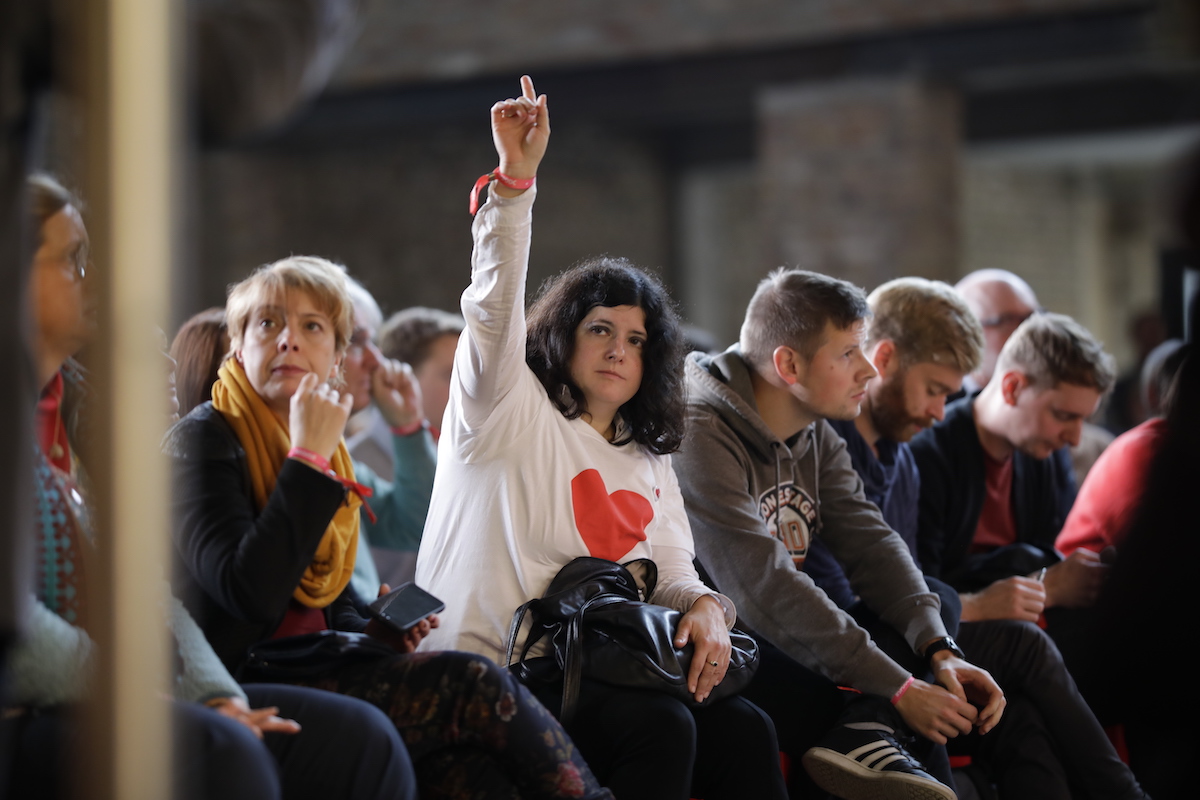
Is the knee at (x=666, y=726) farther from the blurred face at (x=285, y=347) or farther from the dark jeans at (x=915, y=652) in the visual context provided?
the blurred face at (x=285, y=347)

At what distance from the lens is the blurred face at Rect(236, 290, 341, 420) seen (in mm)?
2018

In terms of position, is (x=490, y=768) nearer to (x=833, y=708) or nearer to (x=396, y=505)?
(x=833, y=708)

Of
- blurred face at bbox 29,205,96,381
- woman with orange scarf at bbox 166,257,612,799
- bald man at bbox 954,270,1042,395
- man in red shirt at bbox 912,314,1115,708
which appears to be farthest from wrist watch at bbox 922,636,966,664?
blurred face at bbox 29,205,96,381

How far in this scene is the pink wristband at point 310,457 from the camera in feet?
5.86

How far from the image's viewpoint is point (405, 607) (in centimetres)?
186

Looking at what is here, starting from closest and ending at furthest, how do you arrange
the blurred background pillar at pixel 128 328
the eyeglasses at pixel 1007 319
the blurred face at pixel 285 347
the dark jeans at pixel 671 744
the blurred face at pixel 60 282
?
the blurred background pillar at pixel 128 328 < the blurred face at pixel 60 282 < the dark jeans at pixel 671 744 < the blurred face at pixel 285 347 < the eyeglasses at pixel 1007 319

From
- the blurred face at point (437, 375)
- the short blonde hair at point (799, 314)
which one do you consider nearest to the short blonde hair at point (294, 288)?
the short blonde hair at point (799, 314)

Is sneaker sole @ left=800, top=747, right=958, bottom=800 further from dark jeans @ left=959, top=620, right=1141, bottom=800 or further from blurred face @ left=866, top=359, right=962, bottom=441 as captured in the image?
blurred face @ left=866, top=359, right=962, bottom=441

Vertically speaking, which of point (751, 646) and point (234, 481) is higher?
point (234, 481)

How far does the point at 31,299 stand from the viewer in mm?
1046

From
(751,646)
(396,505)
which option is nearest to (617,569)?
(751,646)

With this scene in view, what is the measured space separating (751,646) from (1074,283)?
7938 millimetres

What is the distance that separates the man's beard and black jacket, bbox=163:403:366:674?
1380mm

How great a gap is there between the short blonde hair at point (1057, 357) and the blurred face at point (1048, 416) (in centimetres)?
2
